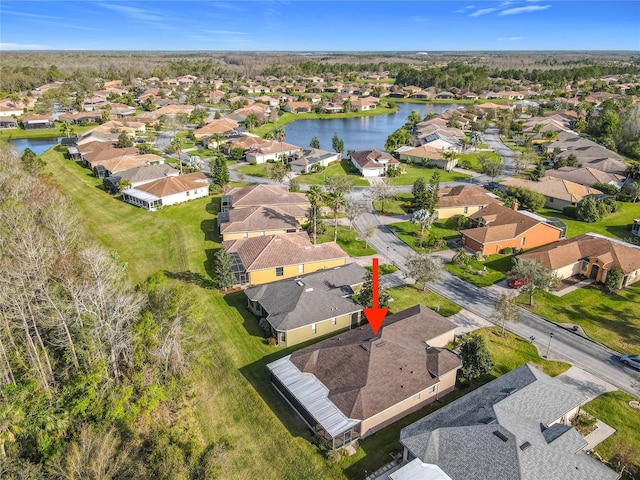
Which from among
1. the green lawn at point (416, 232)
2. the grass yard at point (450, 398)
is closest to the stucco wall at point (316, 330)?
the grass yard at point (450, 398)

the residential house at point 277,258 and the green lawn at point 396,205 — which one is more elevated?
the residential house at point 277,258

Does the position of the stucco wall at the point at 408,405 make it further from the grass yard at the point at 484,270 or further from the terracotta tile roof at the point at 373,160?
the terracotta tile roof at the point at 373,160

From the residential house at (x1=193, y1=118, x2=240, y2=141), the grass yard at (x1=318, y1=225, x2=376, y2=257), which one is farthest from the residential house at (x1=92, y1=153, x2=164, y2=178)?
the grass yard at (x1=318, y1=225, x2=376, y2=257)

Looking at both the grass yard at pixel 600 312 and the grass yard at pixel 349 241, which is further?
the grass yard at pixel 349 241

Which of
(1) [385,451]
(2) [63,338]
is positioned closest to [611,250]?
(1) [385,451]

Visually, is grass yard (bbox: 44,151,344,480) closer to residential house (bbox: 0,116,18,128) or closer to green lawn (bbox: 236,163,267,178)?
green lawn (bbox: 236,163,267,178)

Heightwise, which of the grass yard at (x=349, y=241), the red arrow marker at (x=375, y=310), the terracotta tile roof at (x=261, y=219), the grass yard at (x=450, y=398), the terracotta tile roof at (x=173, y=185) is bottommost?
the grass yard at (x=450, y=398)
